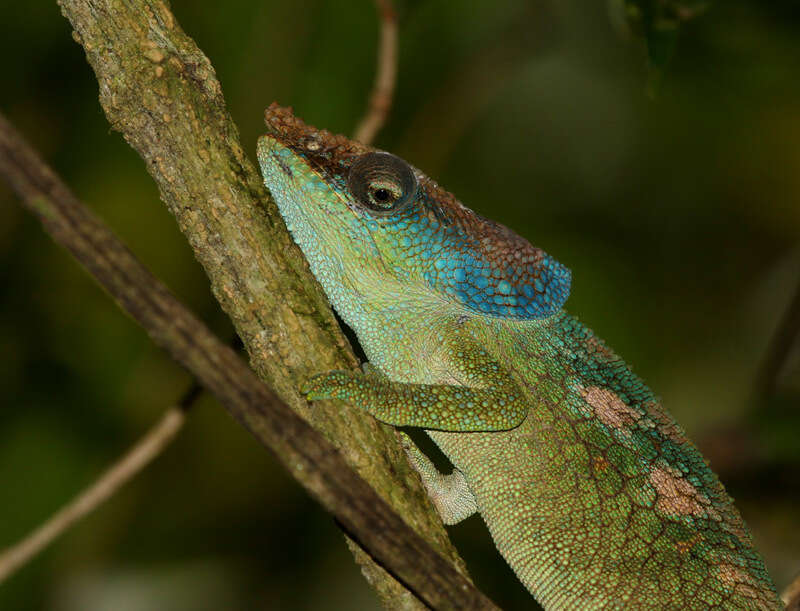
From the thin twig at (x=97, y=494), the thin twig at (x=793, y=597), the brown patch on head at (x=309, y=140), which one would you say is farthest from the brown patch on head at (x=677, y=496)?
the thin twig at (x=97, y=494)

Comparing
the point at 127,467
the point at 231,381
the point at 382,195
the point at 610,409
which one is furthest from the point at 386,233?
the point at 127,467

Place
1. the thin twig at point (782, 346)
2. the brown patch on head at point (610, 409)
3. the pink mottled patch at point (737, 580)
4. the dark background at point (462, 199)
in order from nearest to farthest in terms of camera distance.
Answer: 1. the pink mottled patch at point (737, 580)
2. the brown patch on head at point (610, 409)
3. the thin twig at point (782, 346)
4. the dark background at point (462, 199)

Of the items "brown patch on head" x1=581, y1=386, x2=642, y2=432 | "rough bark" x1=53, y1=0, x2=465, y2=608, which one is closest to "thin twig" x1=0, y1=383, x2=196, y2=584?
"rough bark" x1=53, y1=0, x2=465, y2=608

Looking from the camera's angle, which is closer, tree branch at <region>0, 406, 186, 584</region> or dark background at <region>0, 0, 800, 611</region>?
tree branch at <region>0, 406, 186, 584</region>

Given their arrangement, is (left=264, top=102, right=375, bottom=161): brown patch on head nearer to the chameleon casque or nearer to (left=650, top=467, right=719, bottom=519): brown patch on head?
the chameleon casque

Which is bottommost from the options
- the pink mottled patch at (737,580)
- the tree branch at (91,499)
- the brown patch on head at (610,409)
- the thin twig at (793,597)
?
the thin twig at (793,597)

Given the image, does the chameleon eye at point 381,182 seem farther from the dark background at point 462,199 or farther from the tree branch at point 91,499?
the dark background at point 462,199
